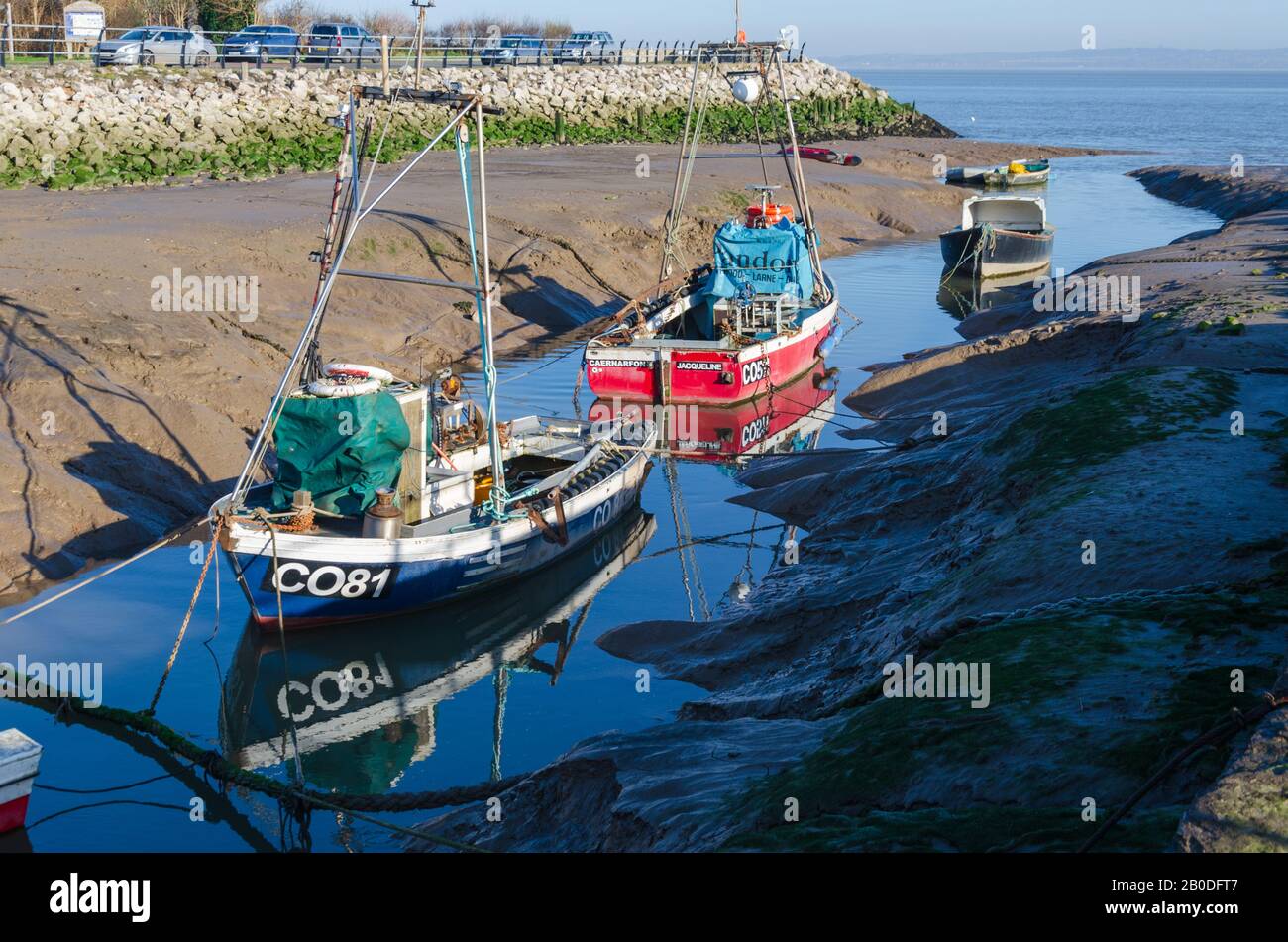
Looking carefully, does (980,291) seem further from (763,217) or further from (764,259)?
(764,259)

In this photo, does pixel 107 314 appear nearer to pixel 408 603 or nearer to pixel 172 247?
pixel 172 247

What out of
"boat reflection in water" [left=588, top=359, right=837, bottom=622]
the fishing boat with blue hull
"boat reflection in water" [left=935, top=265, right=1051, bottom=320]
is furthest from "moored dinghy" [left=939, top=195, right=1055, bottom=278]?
the fishing boat with blue hull

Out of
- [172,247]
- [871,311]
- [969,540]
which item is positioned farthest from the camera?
[871,311]

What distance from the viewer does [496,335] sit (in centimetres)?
3406

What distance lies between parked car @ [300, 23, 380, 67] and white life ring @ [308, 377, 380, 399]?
47.3 meters

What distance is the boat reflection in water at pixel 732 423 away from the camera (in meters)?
26.2

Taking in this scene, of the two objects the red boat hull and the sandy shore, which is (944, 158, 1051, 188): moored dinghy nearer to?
the sandy shore

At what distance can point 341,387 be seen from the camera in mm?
17281

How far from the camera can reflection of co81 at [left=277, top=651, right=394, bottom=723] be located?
15797 mm

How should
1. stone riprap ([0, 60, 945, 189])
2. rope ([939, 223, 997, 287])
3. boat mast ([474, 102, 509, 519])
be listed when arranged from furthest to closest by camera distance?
rope ([939, 223, 997, 287]) < stone riprap ([0, 60, 945, 189]) < boat mast ([474, 102, 509, 519])

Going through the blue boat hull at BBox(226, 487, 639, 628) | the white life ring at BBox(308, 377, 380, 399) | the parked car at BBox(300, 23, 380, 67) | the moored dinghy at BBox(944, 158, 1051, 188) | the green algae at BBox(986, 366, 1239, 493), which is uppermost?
the parked car at BBox(300, 23, 380, 67)
